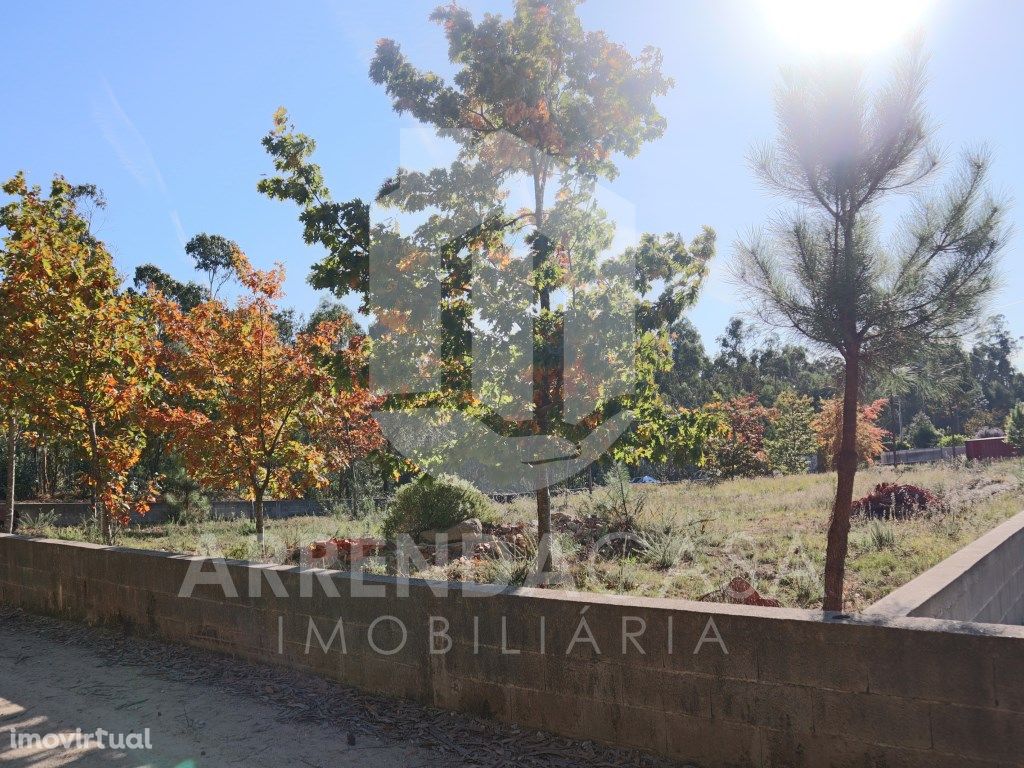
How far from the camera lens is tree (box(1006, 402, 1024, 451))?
34.0 meters

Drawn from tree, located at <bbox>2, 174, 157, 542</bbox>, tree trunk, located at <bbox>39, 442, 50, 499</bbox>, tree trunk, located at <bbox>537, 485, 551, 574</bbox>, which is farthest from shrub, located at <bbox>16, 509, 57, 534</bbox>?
tree trunk, located at <bbox>537, 485, 551, 574</bbox>

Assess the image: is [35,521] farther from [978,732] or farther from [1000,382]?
[1000,382]

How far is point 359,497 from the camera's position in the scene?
2414cm

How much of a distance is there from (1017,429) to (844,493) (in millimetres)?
35652

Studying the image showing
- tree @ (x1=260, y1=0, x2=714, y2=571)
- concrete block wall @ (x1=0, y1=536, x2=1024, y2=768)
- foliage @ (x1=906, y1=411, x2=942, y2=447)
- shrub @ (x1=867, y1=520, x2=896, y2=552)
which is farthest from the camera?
foliage @ (x1=906, y1=411, x2=942, y2=447)

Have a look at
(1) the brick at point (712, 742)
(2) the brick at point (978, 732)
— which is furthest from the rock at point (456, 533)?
(2) the brick at point (978, 732)

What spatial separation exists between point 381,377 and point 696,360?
47.8 m

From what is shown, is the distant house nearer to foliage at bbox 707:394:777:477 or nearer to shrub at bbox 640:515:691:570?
foliage at bbox 707:394:777:477

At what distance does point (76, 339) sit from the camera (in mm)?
11102

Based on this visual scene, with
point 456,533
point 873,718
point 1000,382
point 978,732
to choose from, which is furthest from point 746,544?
point 1000,382

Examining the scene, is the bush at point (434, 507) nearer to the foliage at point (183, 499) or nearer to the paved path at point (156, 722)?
the paved path at point (156, 722)

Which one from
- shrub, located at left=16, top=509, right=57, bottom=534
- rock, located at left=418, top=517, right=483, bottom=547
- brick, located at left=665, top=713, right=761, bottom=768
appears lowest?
brick, located at left=665, top=713, right=761, bottom=768

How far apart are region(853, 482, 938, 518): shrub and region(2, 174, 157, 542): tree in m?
11.2

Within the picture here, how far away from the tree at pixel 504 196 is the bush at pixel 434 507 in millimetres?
3673
